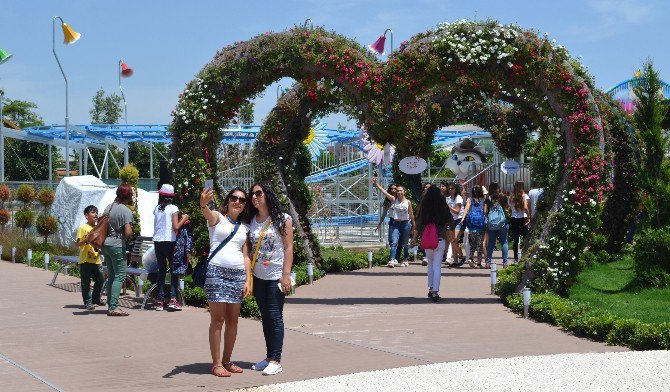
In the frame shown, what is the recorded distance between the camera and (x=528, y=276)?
1239 centimetres

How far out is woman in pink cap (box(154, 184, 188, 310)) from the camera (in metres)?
12.0

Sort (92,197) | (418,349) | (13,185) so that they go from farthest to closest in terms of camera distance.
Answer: (13,185) < (92,197) < (418,349)

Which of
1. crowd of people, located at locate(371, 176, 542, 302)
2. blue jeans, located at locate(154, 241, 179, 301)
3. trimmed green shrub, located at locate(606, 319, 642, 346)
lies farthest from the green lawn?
blue jeans, located at locate(154, 241, 179, 301)

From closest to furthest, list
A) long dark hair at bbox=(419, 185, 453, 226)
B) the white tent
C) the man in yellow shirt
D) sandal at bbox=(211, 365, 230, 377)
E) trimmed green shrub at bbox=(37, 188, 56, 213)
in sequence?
sandal at bbox=(211, 365, 230, 377) < the man in yellow shirt < long dark hair at bbox=(419, 185, 453, 226) < the white tent < trimmed green shrub at bbox=(37, 188, 56, 213)

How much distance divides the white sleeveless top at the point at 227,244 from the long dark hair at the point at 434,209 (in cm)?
538

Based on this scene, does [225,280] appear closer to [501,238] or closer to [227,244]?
[227,244]

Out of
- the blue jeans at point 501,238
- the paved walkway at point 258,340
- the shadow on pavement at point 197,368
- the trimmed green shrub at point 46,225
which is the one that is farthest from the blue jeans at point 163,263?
the trimmed green shrub at point 46,225

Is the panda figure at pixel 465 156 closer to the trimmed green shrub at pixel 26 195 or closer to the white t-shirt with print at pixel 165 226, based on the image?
the trimmed green shrub at pixel 26 195

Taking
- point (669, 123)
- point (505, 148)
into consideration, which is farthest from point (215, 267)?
point (505, 148)

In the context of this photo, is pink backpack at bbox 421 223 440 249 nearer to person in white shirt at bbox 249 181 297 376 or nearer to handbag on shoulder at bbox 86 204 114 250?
handbag on shoulder at bbox 86 204 114 250

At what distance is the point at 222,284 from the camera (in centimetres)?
784

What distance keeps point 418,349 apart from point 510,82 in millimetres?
5066

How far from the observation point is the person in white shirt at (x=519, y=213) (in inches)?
692

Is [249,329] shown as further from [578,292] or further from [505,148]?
[505,148]
